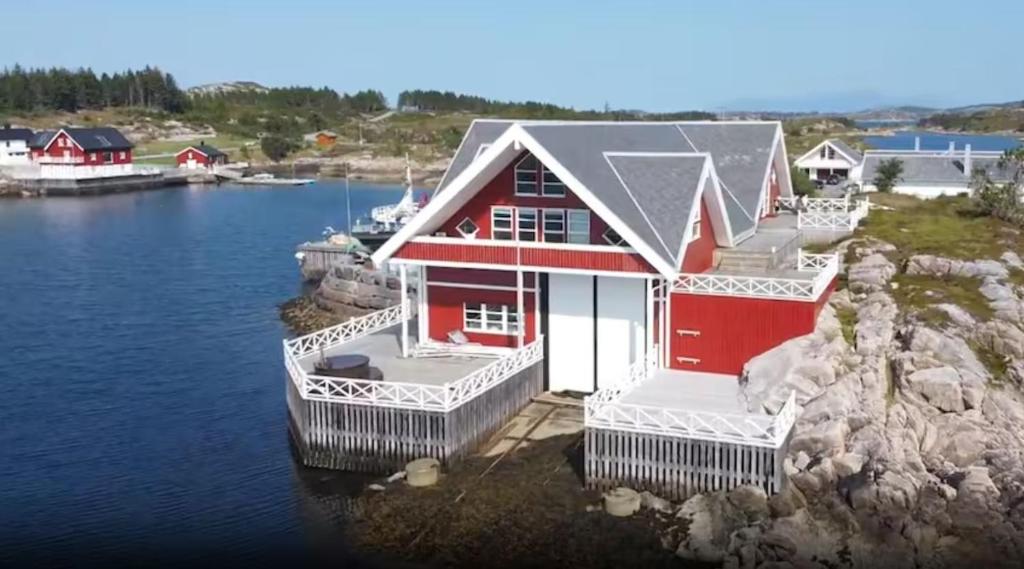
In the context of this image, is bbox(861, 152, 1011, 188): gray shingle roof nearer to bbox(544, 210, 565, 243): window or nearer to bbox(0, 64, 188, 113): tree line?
bbox(544, 210, 565, 243): window

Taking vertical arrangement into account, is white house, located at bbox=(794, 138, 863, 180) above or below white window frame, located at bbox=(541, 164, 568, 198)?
below

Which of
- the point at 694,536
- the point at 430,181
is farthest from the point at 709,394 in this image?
the point at 430,181

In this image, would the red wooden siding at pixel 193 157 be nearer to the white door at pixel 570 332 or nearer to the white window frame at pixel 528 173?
the white window frame at pixel 528 173

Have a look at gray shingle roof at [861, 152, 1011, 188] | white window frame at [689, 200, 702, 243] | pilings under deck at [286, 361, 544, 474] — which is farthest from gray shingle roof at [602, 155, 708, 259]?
gray shingle roof at [861, 152, 1011, 188]

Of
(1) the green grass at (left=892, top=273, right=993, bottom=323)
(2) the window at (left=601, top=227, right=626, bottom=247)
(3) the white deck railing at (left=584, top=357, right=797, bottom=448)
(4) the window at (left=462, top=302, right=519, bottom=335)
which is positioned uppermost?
(2) the window at (left=601, top=227, right=626, bottom=247)

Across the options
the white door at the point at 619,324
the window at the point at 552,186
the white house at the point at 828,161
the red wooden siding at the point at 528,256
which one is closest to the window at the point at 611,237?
the red wooden siding at the point at 528,256

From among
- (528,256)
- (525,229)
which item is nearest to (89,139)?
(525,229)
